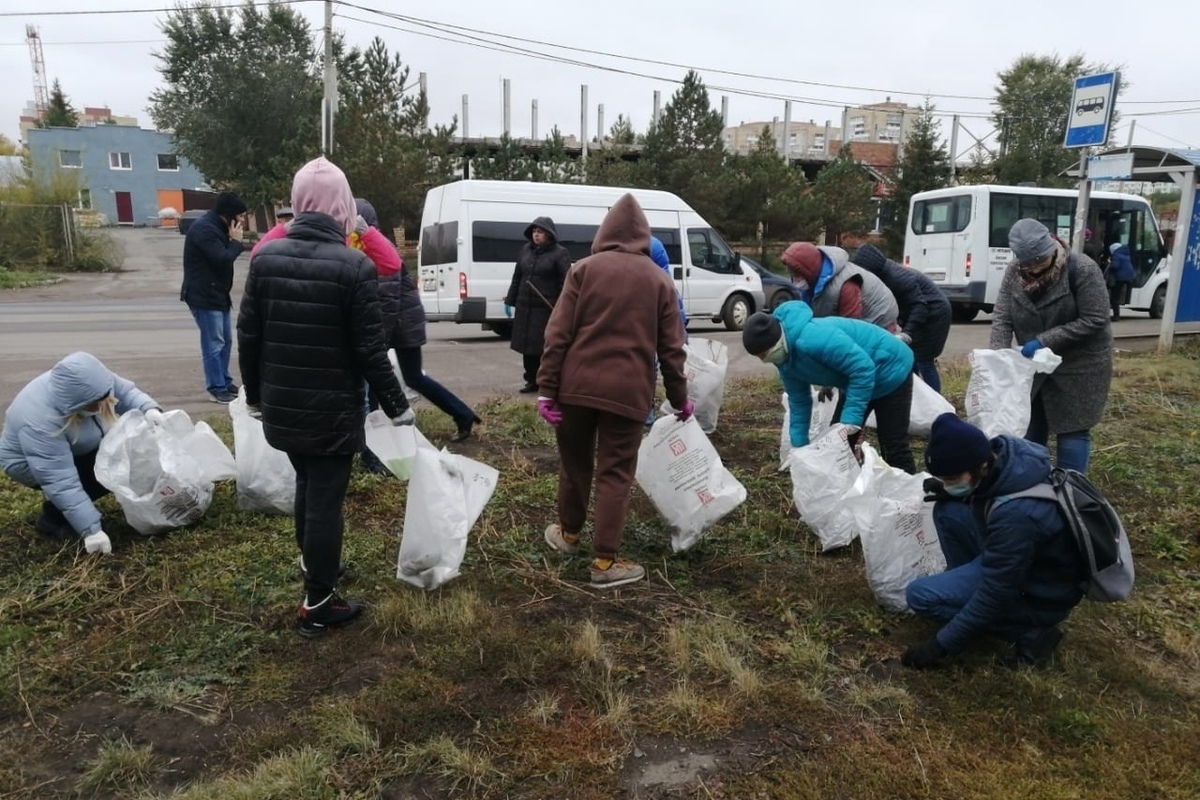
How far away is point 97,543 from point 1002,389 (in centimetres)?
426

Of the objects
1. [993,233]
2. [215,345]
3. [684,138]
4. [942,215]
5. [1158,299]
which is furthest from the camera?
[684,138]

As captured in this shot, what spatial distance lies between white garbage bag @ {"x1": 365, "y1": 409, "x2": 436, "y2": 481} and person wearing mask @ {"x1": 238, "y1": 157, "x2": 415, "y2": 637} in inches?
16.1

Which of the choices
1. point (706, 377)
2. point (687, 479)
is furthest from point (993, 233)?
point (687, 479)

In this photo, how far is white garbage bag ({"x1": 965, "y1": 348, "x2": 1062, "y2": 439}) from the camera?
410 cm

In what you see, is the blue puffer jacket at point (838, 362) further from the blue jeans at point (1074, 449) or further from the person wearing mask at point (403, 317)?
the person wearing mask at point (403, 317)

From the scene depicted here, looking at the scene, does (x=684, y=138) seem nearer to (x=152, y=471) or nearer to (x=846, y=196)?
(x=846, y=196)

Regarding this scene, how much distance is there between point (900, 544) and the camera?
10.2 feet

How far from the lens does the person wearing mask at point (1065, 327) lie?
391 centimetres

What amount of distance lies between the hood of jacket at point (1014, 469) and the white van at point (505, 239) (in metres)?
8.17

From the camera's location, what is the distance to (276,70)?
3238 cm

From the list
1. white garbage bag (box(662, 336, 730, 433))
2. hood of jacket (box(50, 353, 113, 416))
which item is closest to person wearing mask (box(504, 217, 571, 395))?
white garbage bag (box(662, 336, 730, 433))

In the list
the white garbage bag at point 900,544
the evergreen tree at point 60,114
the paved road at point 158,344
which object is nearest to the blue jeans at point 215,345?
the paved road at point 158,344

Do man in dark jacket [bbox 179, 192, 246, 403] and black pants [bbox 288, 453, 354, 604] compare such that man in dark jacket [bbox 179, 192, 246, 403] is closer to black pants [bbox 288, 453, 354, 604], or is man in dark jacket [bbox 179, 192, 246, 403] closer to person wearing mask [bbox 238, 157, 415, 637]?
person wearing mask [bbox 238, 157, 415, 637]

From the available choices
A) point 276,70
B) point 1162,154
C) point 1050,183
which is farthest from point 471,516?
point 276,70
